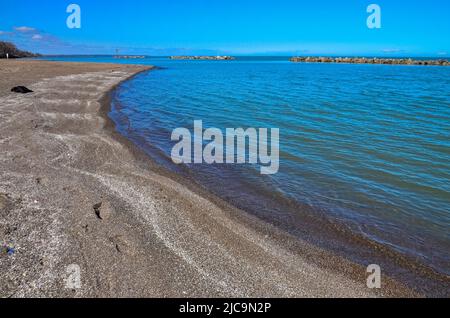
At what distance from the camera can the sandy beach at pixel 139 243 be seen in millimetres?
4516

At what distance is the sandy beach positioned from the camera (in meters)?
4.52

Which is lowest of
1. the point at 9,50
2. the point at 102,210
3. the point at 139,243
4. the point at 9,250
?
the point at 139,243

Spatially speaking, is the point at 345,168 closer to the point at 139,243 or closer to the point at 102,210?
the point at 139,243

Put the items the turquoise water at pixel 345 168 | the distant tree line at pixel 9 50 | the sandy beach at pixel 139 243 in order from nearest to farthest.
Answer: the sandy beach at pixel 139 243 → the turquoise water at pixel 345 168 → the distant tree line at pixel 9 50

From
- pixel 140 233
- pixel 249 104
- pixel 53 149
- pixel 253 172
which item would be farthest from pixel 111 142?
pixel 249 104

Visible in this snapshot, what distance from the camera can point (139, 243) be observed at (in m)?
5.45

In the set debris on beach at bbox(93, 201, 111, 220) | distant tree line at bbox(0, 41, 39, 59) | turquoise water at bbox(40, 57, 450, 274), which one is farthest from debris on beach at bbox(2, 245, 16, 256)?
distant tree line at bbox(0, 41, 39, 59)

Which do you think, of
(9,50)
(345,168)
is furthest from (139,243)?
(9,50)

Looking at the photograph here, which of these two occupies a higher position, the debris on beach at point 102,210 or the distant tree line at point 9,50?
the distant tree line at point 9,50

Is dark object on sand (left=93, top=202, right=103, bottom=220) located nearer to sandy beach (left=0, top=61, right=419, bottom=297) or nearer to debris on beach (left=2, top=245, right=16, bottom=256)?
sandy beach (left=0, top=61, right=419, bottom=297)

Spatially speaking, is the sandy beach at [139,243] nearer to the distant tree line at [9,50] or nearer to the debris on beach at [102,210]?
the debris on beach at [102,210]

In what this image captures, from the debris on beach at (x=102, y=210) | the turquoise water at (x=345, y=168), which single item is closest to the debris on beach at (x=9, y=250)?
the debris on beach at (x=102, y=210)

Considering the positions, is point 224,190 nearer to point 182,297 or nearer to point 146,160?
point 146,160

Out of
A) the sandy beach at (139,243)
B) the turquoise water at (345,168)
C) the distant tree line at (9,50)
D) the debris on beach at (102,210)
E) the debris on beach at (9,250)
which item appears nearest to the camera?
the sandy beach at (139,243)
